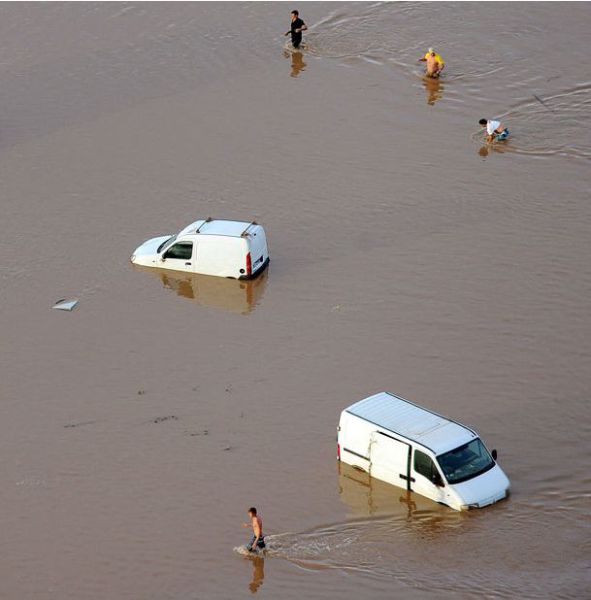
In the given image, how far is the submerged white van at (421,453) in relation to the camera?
20031 millimetres

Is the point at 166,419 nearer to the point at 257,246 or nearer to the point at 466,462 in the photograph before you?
the point at 257,246

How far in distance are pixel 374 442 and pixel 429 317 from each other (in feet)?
20.8

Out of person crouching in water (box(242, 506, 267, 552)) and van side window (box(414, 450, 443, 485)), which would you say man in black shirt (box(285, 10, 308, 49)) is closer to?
van side window (box(414, 450, 443, 485))

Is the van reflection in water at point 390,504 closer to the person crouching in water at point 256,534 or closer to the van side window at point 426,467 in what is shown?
the van side window at point 426,467

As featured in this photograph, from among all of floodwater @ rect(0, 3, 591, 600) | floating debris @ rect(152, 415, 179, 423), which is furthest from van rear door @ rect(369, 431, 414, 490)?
floating debris @ rect(152, 415, 179, 423)

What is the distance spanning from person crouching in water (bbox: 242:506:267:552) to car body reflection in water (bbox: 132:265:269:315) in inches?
341

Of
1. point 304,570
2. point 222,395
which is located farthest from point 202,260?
point 304,570

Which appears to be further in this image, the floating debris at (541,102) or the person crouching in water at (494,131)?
the floating debris at (541,102)

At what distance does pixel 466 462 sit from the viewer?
2028 cm

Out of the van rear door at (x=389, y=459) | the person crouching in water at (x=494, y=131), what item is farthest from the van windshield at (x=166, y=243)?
the van rear door at (x=389, y=459)

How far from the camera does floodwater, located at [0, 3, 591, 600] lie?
2002cm

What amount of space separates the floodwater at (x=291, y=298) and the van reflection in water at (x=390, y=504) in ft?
0.18

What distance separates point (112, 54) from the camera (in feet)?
140

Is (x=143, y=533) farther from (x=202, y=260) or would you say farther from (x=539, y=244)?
(x=539, y=244)
